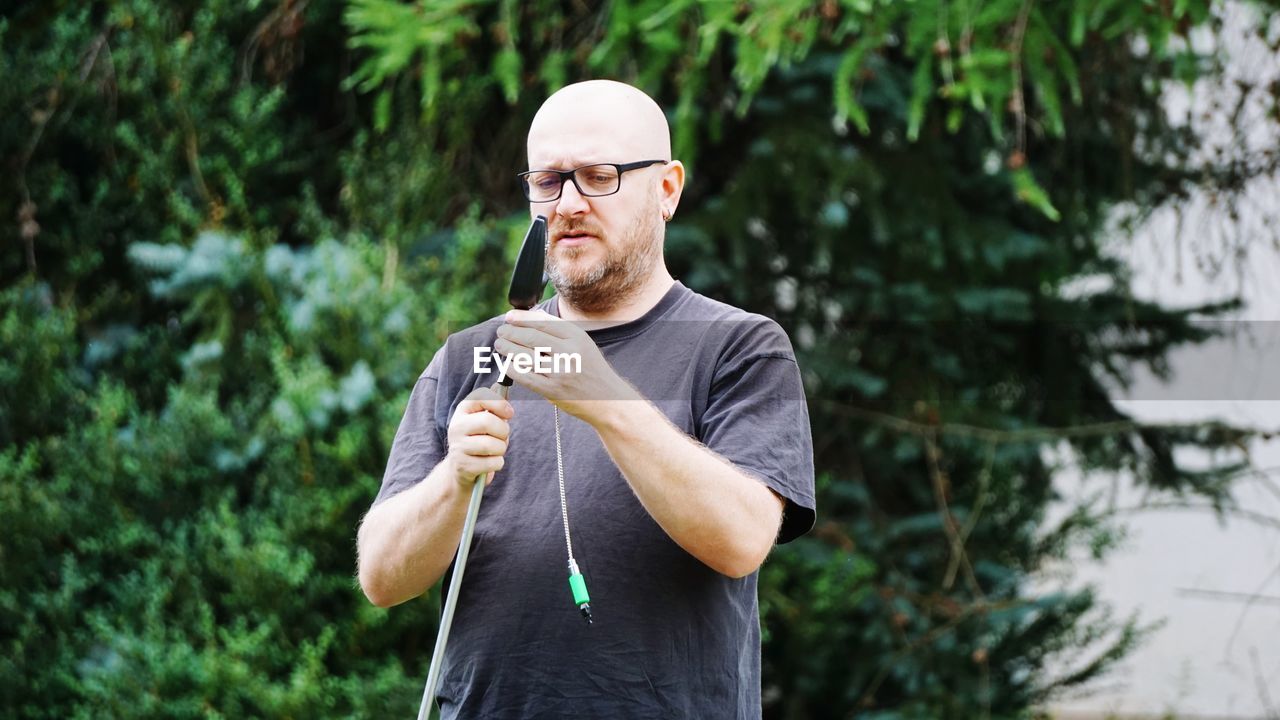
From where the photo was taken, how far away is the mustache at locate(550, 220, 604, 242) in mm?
1634

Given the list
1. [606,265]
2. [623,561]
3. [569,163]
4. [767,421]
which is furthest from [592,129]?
[623,561]

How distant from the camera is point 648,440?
55.4 inches

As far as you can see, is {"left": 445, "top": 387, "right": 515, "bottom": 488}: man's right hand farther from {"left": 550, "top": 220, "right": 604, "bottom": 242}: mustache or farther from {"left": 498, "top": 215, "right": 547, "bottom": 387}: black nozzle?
{"left": 550, "top": 220, "right": 604, "bottom": 242}: mustache

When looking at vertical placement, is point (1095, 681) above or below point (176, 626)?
below

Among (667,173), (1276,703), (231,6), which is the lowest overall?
(1276,703)

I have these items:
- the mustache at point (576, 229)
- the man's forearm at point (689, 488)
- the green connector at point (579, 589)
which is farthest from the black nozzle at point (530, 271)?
the green connector at point (579, 589)

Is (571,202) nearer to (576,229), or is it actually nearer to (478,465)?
(576,229)

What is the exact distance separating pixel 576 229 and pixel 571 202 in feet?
0.13

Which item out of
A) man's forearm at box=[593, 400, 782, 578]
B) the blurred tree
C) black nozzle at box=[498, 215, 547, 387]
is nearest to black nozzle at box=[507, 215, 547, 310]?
black nozzle at box=[498, 215, 547, 387]

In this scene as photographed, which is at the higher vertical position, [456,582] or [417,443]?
[417,443]

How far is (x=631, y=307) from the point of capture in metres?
1.73

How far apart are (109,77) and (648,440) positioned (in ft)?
13.2

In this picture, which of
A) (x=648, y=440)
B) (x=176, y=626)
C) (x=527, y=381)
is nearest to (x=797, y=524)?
(x=648, y=440)

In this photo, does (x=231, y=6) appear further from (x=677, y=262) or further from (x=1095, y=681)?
(x=1095, y=681)
